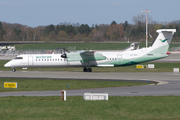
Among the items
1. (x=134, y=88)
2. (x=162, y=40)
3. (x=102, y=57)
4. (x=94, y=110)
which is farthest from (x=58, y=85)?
(x=162, y=40)

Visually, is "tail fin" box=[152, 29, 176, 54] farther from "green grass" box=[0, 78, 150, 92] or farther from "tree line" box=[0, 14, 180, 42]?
"tree line" box=[0, 14, 180, 42]

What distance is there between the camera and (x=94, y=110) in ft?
49.4

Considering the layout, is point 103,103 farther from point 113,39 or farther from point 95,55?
point 113,39

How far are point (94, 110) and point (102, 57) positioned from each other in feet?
93.7

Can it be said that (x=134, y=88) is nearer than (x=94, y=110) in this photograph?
No

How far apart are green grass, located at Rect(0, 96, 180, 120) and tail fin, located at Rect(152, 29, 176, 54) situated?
985 inches

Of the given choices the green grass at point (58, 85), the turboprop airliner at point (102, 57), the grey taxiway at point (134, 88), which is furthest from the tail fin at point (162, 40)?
the green grass at point (58, 85)

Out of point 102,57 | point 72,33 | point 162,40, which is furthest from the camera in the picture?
point 72,33

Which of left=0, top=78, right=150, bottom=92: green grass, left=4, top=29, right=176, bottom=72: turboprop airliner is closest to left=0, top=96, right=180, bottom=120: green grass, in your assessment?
left=0, top=78, right=150, bottom=92: green grass

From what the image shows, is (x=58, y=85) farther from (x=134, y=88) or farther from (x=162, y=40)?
(x=162, y=40)

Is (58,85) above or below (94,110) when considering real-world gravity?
below

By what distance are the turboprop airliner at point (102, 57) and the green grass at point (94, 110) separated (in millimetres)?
24532

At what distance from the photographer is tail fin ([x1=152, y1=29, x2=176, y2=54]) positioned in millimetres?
42688

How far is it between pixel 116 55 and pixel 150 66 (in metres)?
10.2
